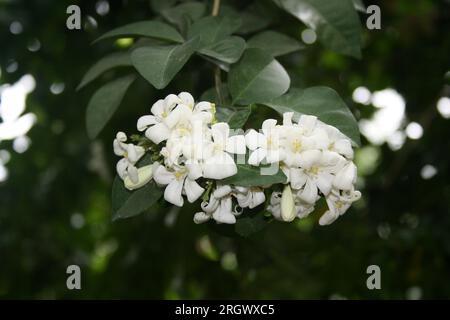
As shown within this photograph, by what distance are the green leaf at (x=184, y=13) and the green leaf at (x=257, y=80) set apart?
0.25 meters

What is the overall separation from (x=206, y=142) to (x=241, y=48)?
24 centimetres

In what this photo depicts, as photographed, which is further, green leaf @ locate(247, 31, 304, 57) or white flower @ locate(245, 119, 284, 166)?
green leaf @ locate(247, 31, 304, 57)

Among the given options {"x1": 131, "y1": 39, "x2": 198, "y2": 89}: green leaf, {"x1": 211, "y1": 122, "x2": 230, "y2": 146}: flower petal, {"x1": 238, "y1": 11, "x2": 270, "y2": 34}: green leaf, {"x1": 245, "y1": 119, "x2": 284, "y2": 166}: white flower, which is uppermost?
{"x1": 238, "y1": 11, "x2": 270, "y2": 34}: green leaf

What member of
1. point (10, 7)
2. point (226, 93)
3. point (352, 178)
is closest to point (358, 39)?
point (226, 93)

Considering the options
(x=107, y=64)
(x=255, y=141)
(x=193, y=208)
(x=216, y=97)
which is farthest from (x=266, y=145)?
(x=193, y=208)

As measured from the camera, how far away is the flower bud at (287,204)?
0.89 metres

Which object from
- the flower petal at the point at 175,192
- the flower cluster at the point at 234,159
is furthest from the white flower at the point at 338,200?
the flower petal at the point at 175,192

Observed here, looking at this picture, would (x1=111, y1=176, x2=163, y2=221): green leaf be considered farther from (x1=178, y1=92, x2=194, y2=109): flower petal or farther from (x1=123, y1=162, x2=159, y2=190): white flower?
(x1=178, y1=92, x2=194, y2=109): flower petal

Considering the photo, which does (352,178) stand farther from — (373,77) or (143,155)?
(373,77)

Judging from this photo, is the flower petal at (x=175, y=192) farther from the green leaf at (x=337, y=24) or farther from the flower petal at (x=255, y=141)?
the green leaf at (x=337, y=24)

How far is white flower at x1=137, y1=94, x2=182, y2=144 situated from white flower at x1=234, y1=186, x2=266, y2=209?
123 mm

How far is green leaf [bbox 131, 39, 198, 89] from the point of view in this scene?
921 millimetres

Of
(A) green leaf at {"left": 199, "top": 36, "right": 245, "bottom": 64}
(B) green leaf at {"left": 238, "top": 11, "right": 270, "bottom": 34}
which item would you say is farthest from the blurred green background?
(A) green leaf at {"left": 199, "top": 36, "right": 245, "bottom": 64}
